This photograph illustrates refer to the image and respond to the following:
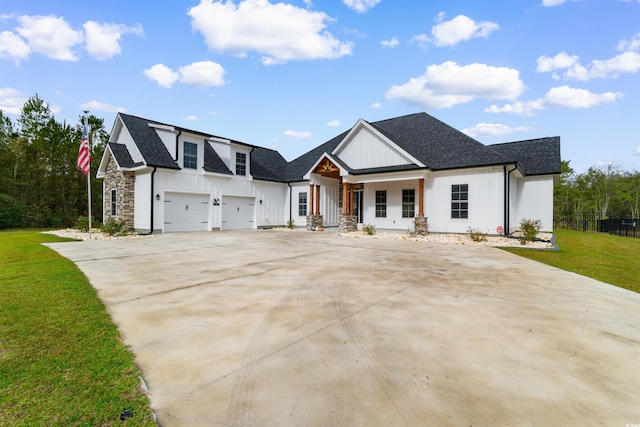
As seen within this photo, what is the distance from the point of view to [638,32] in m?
12.6

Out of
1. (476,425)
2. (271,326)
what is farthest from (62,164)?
(476,425)

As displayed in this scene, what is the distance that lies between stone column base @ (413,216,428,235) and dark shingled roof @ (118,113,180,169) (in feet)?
43.8

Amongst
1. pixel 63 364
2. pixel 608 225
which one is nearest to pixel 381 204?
pixel 63 364

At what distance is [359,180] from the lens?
1689cm

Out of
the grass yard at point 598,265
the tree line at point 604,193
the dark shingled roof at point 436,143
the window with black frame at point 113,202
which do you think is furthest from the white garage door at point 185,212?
the tree line at point 604,193

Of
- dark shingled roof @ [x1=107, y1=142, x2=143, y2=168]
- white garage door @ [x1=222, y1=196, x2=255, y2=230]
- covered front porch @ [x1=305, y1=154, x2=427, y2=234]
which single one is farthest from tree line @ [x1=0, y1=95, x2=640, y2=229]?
covered front porch @ [x1=305, y1=154, x2=427, y2=234]

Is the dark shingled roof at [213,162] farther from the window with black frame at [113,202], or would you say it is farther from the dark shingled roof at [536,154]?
the dark shingled roof at [536,154]

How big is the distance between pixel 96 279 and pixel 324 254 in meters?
5.61

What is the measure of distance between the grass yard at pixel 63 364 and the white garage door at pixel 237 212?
13.8 m

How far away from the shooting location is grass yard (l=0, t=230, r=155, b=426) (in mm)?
1851

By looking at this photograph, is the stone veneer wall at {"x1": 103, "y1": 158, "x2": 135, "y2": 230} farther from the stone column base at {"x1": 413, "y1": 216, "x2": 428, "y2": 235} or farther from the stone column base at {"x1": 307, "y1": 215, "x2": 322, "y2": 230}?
the stone column base at {"x1": 413, "y1": 216, "x2": 428, "y2": 235}

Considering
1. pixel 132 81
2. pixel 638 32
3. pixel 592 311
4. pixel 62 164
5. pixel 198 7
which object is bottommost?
pixel 592 311

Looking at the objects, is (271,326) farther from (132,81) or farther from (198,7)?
(132,81)

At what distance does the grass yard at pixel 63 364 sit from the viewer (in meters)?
1.85
